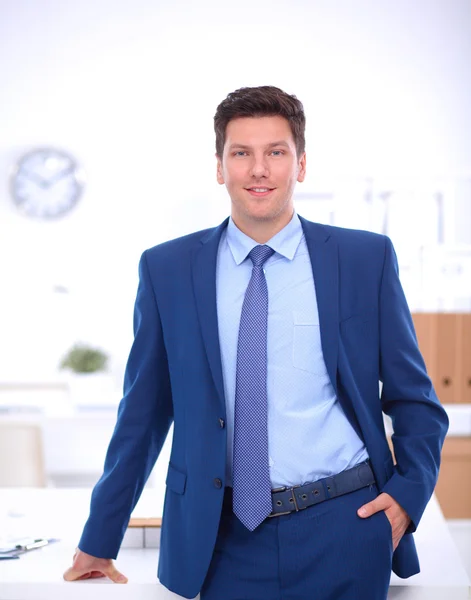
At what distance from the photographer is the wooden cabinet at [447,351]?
3.49m

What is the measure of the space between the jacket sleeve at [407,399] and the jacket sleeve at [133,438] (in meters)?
0.41

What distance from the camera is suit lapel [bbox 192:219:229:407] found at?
1426 millimetres

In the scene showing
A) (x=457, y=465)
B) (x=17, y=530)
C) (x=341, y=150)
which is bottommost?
(x=457, y=465)

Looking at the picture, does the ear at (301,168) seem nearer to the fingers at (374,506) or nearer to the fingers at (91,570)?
the fingers at (374,506)

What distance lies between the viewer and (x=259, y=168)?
4.84ft

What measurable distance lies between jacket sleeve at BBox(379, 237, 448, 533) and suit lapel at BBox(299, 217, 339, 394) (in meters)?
0.09

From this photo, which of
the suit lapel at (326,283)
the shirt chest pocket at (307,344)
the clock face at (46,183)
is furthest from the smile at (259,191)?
the clock face at (46,183)

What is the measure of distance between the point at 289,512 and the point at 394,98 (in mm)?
3596

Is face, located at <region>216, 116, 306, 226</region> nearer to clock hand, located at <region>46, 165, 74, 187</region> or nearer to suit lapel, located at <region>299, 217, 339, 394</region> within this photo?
suit lapel, located at <region>299, 217, 339, 394</region>

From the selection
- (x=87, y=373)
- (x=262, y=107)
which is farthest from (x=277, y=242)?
(x=87, y=373)

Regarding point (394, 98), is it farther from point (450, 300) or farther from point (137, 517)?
point (137, 517)

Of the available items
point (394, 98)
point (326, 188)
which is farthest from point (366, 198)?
point (394, 98)

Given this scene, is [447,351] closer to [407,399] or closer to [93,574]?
[407,399]

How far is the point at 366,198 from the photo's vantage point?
14.8ft
